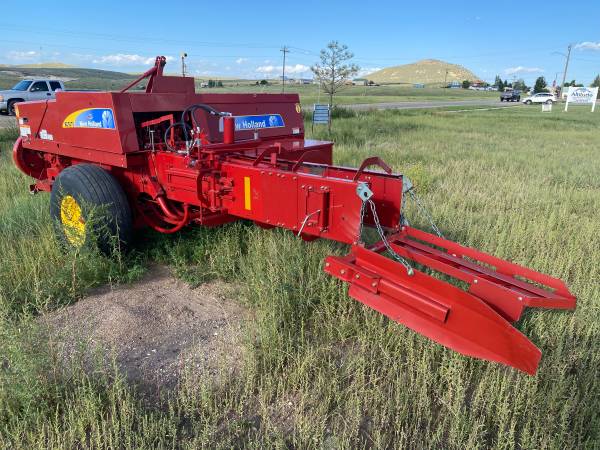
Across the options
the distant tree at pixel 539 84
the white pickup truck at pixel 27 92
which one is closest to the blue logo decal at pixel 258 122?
the white pickup truck at pixel 27 92

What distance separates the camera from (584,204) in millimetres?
6867

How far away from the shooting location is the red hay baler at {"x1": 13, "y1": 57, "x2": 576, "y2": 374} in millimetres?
2332

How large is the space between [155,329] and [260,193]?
52.3 inches

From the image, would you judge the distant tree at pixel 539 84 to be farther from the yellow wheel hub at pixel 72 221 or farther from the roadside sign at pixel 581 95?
the yellow wheel hub at pixel 72 221

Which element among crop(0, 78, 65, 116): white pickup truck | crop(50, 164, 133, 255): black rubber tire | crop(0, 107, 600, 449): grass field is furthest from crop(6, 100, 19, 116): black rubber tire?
crop(50, 164, 133, 255): black rubber tire

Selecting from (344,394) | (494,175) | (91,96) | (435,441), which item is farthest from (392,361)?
(494,175)

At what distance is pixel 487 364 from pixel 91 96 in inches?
155

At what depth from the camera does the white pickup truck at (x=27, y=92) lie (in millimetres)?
20734

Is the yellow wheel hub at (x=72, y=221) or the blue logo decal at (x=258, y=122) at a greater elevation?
the blue logo decal at (x=258, y=122)

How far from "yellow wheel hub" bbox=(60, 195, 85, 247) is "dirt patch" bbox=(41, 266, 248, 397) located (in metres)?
0.51

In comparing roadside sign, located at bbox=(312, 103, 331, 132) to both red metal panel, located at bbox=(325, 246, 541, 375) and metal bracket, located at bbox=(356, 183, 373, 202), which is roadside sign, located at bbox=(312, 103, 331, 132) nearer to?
metal bracket, located at bbox=(356, 183, 373, 202)

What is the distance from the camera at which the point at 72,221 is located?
14.7ft

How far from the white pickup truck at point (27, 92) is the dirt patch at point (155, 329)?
66.3 ft

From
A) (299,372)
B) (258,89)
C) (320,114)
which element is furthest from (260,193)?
(258,89)
